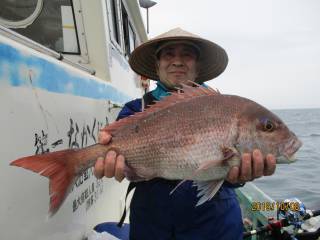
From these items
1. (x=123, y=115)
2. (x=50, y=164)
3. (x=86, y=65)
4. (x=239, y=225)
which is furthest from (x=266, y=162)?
(x=86, y=65)

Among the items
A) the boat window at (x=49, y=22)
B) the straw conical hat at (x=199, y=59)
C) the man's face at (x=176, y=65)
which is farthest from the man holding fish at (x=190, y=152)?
the boat window at (x=49, y=22)

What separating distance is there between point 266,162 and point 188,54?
1.09 m

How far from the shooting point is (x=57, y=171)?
6.19ft

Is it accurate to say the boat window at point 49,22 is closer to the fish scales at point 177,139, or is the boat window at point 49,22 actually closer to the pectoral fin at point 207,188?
the fish scales at point 177,139

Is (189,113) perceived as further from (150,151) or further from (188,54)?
(188,54)

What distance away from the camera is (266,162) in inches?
88.7

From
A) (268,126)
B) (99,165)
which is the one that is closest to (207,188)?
(268,126)

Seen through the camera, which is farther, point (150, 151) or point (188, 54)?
point (188, 54)

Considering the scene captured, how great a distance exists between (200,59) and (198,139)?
1.22m

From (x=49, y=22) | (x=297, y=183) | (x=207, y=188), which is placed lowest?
(x=297, y=183)

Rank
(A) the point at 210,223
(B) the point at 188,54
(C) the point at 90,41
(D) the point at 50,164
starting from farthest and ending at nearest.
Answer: (C) the point at 90,41
(B) the point at 188,54
(A) the point at 210,223
(D) the point at 50,164
